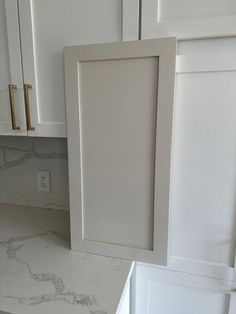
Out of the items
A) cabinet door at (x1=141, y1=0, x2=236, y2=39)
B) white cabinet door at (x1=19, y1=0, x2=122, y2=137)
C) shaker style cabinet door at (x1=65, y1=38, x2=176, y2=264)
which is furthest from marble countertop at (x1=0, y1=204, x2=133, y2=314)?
cabinet door at (x1=141, y1=0, x2=236, y2=39)

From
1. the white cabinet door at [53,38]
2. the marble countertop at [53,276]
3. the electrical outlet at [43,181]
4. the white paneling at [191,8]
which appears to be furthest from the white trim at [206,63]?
the electrical outlet at [43,181]

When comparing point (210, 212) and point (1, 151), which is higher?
point (1, 151)

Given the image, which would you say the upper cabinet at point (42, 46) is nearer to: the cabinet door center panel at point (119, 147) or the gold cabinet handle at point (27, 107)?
the gold cabinet handle at point (27, 107)

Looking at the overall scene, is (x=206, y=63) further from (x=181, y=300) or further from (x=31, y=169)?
(x=31, y=169)

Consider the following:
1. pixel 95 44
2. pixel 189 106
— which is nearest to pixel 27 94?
pixel 95 44

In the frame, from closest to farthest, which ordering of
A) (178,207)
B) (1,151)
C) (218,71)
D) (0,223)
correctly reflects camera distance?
(218,71) → (178,207) → (0,223) → (1,151)

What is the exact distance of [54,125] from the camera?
0.97 metres

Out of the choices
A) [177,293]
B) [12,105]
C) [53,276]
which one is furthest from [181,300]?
[12,105]

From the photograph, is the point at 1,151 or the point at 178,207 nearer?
the point at 178,207

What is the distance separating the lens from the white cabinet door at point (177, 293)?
0.94m

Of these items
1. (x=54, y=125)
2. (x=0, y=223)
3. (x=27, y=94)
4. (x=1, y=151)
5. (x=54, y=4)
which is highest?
(x=54, y=4)

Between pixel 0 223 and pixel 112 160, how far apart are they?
81 cm

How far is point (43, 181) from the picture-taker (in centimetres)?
146

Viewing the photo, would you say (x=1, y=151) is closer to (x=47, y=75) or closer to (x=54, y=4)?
(x=47, y=75)
